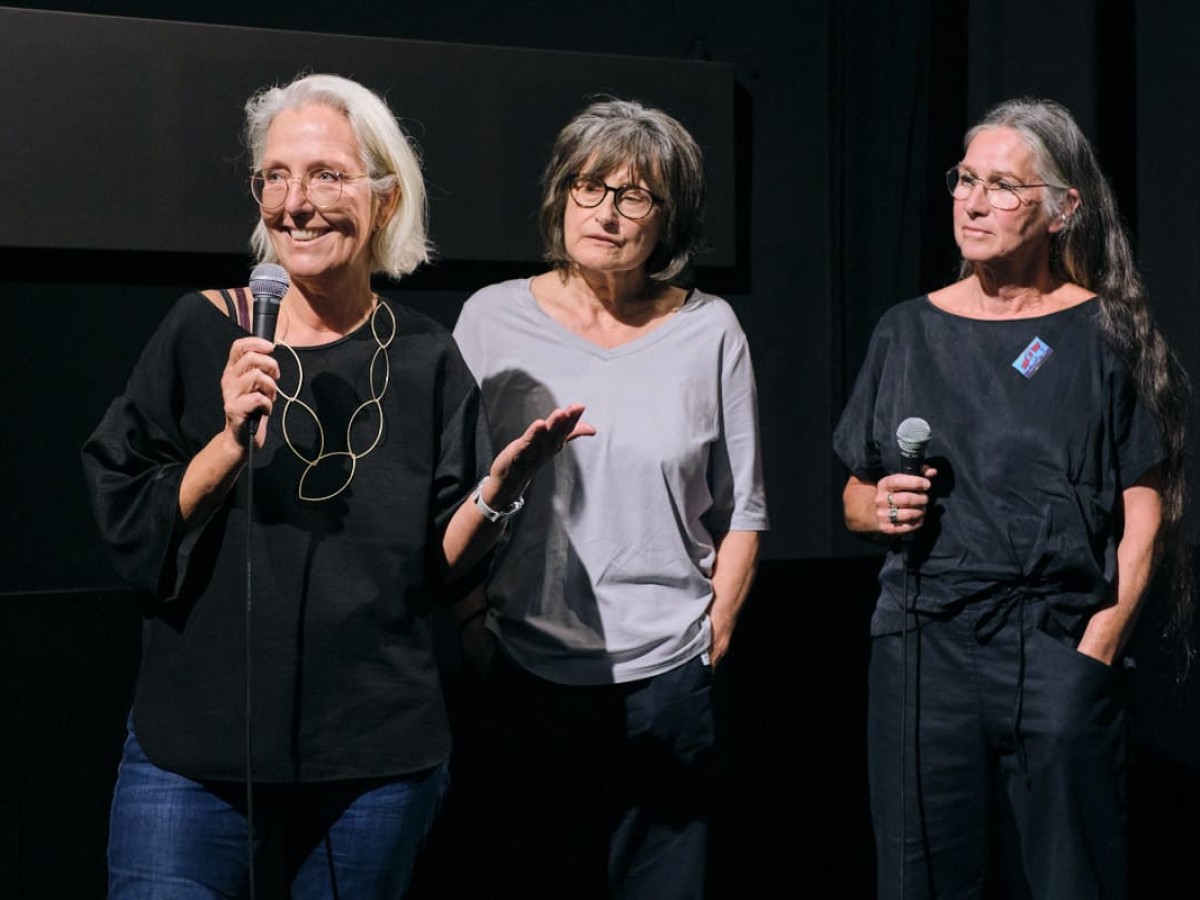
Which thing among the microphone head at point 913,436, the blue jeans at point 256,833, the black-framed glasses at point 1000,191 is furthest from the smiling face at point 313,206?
the black-framed glasses at point 1000,191

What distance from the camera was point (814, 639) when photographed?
310 centimetres

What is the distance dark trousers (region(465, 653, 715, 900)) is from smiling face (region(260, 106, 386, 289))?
69 centimetres

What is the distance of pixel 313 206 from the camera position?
73.0 inches

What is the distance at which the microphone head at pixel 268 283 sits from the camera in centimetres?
171

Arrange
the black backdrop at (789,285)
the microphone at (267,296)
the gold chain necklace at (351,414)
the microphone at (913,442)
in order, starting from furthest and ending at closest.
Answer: the black backdrop at (789,285), the microphone at (913,442), the gold chain necklace at (351,414), the microphone at (267,296)

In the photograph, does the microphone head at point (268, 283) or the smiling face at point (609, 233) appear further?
the smiling face at point (609, 233)

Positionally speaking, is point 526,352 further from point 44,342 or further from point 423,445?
point 44,342

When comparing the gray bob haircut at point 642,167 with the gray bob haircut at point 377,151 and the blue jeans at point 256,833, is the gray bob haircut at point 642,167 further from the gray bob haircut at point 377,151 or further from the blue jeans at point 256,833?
the blue jeans at point 256,833

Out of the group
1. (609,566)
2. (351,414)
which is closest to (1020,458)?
(609,566)

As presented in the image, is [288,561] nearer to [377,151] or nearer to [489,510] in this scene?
[489,510]

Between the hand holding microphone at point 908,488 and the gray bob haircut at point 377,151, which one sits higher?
the gray bob haircut at point 377,151

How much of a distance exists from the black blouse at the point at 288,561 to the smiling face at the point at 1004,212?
0.96 metres

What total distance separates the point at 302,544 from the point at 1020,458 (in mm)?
1132

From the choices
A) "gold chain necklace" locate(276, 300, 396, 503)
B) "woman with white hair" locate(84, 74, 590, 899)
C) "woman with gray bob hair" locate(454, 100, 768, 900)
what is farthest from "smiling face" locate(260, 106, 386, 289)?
"woman with gray bob hair" locate(454, 100, 768, 900)
